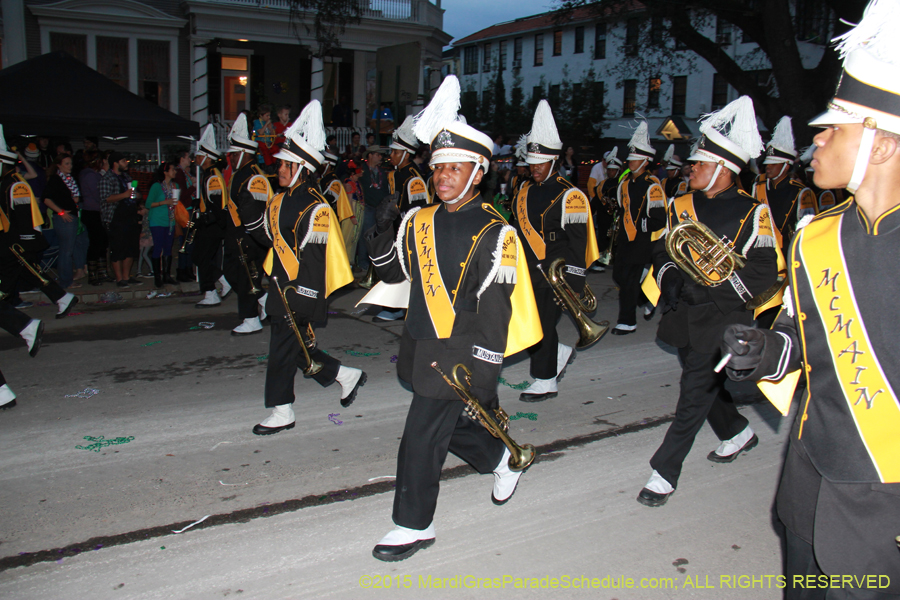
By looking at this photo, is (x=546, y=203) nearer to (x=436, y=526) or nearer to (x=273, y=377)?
(x=273, y=377)

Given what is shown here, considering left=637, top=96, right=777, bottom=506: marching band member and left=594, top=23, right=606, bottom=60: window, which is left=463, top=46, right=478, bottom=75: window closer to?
left=594, top=23, right=606, bottom=60: window

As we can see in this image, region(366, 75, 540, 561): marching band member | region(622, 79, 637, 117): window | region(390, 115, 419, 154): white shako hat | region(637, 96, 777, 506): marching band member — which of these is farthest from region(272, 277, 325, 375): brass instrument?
region(622, 79, 637, 117): window

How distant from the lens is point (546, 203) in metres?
5.95

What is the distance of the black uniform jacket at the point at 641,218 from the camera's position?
805 cm

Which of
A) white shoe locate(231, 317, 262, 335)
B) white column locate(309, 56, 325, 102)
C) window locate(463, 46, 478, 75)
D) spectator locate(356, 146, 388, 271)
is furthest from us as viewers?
window locate(463, 46, 478, 75)

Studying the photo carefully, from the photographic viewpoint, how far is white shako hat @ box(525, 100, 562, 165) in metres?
5.95

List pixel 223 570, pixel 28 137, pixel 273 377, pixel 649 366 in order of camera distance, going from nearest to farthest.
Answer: pixel 223 570, pixel 273 377, pixel 649 366, pixel 28 137

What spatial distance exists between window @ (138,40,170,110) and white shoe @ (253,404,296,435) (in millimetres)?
18454

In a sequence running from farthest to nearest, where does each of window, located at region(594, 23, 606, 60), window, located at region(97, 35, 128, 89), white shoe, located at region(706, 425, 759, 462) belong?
1. window, located at region(594, 23, 606, 60)
2. window, located at region(97, 35, 128, 89)
3. white shoe, located at region(706, 425, 759, 462)

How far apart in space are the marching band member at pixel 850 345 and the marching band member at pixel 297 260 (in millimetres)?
3228

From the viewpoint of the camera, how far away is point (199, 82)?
20.4 metres

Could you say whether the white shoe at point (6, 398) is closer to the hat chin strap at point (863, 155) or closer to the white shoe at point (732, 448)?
the white shoe at point (732, 448)

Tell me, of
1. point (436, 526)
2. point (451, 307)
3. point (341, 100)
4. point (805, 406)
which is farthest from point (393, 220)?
point (341, 100)

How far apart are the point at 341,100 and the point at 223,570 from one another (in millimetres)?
22412
